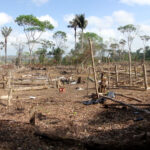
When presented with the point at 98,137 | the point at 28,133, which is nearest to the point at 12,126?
the point at 28,133

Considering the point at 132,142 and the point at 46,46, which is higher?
the point at 46,46

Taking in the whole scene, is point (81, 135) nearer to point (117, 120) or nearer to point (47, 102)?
point (117, 120)

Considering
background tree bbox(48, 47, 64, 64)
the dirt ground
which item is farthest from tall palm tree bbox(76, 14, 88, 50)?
the dirt ground

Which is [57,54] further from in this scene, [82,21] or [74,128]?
[74,128]

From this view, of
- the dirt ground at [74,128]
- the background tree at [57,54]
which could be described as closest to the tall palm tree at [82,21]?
the background tree at [57,54]

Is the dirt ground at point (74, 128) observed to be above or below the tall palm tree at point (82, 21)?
below

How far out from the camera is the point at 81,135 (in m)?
4.34

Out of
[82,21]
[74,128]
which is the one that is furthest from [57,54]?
[74,128]

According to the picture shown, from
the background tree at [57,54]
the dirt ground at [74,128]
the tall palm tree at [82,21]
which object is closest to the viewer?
the dirt ground at [74,128]

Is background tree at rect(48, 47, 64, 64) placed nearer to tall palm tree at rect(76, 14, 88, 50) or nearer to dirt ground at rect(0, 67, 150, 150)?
tall palm tree at rect(76, 14, 88, 50)

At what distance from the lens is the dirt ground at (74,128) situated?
3.69 meters

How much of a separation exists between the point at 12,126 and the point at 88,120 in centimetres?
188

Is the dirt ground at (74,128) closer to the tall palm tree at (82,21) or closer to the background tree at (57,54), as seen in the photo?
the background tree at (57,54)

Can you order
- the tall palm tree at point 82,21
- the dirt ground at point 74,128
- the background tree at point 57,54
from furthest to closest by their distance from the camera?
the background tree at point 57,54, the tall palm tree at point 82,21, the dirt ground at point 74,128
